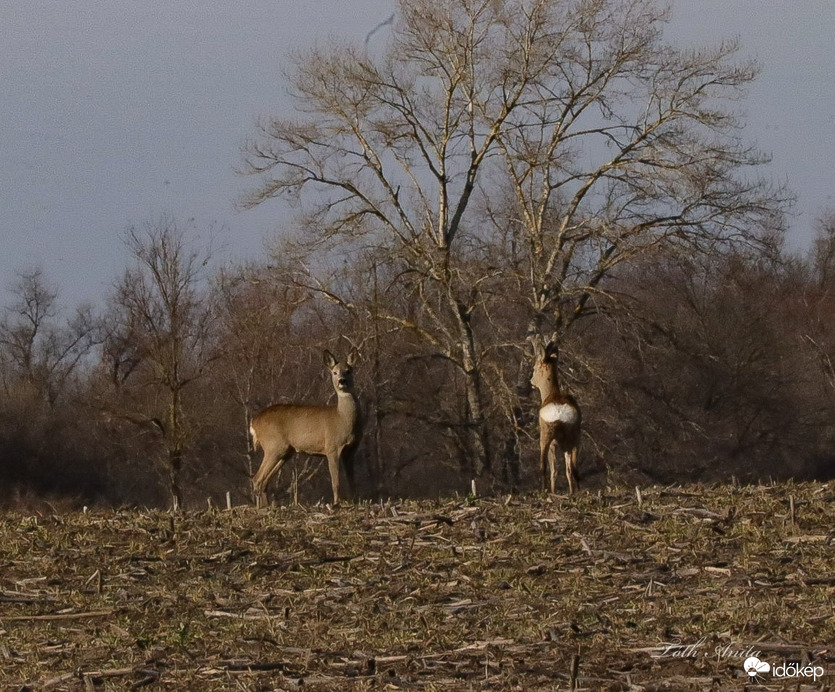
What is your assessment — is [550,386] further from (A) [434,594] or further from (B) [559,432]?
(A) [434,594]

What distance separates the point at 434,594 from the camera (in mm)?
8898

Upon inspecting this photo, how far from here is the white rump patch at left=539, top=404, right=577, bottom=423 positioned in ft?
49.7

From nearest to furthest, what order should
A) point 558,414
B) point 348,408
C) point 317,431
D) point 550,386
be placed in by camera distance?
1. point 558,414
2. point 550,386
3. point 348,408
4. point 317,431

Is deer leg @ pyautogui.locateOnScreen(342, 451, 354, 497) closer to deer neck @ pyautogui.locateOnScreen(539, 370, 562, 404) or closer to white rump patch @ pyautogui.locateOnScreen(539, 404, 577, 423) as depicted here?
deer neck @ pyautogui.locateOnScreen(539, 370, 562, 404)

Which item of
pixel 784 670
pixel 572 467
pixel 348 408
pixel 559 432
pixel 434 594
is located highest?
pixel 348 408

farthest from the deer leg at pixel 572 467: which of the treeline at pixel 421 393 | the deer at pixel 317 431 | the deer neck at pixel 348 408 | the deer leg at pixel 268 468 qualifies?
the treeline at pixel 421 393

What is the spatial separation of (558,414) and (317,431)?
3.33m

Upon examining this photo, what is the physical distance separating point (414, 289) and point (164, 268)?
7.17 meters

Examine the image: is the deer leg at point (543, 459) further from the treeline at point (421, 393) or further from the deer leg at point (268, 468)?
the treeline at point (421, 393)

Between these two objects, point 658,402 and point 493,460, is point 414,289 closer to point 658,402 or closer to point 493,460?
point 493,460

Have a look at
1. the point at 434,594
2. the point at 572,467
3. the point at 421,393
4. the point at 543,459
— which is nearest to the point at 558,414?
the point at 543,459

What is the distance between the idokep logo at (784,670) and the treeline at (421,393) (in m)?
27.0

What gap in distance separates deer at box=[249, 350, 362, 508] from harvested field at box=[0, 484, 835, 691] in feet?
13.9

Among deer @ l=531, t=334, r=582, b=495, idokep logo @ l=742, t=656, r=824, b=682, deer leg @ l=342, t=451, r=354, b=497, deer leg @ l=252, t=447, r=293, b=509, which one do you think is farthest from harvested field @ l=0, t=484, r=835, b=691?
deer leg @ l=252, t=447, r=293, b=509
